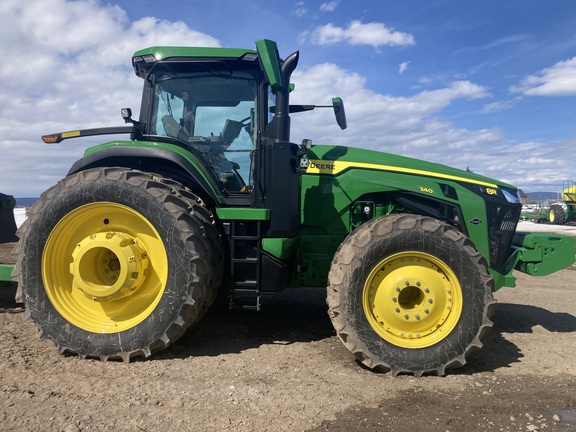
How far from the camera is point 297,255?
4539 mm

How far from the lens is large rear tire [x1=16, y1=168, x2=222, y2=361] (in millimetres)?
3754

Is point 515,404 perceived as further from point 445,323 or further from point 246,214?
point 246,214

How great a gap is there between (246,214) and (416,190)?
5.62ft

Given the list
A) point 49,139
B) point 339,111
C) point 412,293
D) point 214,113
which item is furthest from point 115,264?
point 339,111

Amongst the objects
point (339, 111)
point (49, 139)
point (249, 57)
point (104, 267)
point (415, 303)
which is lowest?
point (415, 303)

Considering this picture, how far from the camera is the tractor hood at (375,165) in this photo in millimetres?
4586

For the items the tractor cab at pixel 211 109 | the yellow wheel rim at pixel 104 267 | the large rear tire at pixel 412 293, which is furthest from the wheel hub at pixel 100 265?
the large rear tire at pixel 412 293

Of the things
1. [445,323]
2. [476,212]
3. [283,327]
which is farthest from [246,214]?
[476,212]

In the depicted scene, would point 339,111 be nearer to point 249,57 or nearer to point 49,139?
point 249,57

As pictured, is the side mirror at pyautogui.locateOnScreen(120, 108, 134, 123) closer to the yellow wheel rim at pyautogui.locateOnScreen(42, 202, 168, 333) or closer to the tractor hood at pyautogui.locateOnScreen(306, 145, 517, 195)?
the yellow wheel rim at pyautogui.locateOnScreen(42, 202, 168, 333)

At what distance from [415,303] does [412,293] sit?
91mm

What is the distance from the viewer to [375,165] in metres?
4.61

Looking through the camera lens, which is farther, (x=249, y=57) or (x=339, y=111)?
(x=339, y=111)

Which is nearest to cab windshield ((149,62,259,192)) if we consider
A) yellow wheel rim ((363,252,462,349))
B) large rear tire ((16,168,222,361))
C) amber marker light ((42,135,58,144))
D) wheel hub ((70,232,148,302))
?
large rear tire ((16,168,222,361))
